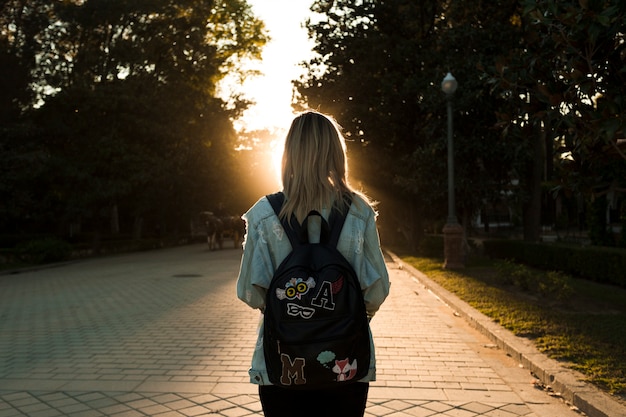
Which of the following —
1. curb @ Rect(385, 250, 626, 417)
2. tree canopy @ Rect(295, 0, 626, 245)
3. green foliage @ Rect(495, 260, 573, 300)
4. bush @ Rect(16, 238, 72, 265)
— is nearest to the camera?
curb @ Rect(385, 250, 626, 417)

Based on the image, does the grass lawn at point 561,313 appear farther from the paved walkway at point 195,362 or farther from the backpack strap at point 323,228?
the backpack strap at point 323,228

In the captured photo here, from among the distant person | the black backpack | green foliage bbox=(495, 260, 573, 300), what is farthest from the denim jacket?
green foliage bbox=(495, 260, 573, 300)

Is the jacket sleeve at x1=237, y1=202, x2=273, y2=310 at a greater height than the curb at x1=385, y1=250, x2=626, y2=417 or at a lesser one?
greater

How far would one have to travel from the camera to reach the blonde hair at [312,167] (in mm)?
2508

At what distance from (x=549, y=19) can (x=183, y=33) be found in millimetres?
27339

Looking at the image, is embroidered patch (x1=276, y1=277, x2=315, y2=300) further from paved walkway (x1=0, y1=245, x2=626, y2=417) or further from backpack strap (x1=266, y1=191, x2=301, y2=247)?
paved walkway (x1=0, y1=245, x2=626, y2=417)

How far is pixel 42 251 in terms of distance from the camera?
24688 millimetres

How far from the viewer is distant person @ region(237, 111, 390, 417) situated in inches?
97.6

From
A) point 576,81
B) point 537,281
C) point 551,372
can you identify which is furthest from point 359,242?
point 537,281

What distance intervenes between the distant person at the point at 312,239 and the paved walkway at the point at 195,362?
2421 mm

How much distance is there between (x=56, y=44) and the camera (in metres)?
28.5

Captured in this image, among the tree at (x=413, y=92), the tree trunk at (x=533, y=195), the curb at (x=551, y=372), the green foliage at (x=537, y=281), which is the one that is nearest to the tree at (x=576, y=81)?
the green foliage at (x=537, y=281)

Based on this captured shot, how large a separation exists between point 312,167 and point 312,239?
0.29 meters

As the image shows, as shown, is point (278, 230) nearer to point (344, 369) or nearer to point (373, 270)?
point (373, 270)
